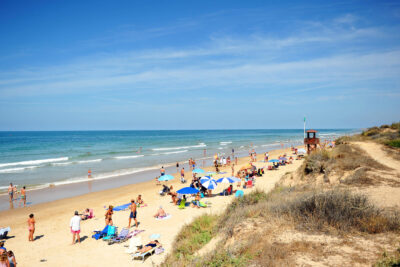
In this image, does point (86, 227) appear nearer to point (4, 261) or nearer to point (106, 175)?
point (4, 261)

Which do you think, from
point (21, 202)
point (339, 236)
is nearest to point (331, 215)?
point (339, 236)

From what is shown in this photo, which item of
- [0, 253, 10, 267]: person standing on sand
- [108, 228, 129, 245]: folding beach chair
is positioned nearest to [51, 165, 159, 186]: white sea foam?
[108, 228, 129, 245]: folding beach chair

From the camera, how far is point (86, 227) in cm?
1191

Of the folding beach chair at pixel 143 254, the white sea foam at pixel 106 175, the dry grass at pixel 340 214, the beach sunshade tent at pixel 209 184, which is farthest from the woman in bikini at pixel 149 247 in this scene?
the white sea foam at pixel 106 175

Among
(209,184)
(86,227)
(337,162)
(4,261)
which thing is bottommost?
(86,227)

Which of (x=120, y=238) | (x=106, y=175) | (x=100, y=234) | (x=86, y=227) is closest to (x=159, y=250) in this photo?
(x=120, y=238)

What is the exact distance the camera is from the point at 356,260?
173 inches

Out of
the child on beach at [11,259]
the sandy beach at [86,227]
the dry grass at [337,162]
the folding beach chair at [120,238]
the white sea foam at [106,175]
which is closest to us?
the child on beach at [11,259]

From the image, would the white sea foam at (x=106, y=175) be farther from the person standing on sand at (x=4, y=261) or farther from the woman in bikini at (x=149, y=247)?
the woman in bikini at (x=149, y=247)

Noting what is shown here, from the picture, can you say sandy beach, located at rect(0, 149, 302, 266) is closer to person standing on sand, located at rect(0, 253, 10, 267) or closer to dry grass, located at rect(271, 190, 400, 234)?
person standing on sand, located at rect(0, 253, 10, 267)

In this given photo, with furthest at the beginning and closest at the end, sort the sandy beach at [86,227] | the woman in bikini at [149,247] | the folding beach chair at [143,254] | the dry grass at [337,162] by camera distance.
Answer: the dry grass at [337,162]
the sandy beach at [86,227]
the woman in bikini at [149,247]
the folding beach chair at [143,254]

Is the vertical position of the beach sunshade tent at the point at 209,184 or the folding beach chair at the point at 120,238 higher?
the beach sunshade tent at the point at 209,184

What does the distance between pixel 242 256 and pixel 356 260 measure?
6.24ft

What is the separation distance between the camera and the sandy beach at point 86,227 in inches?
339
